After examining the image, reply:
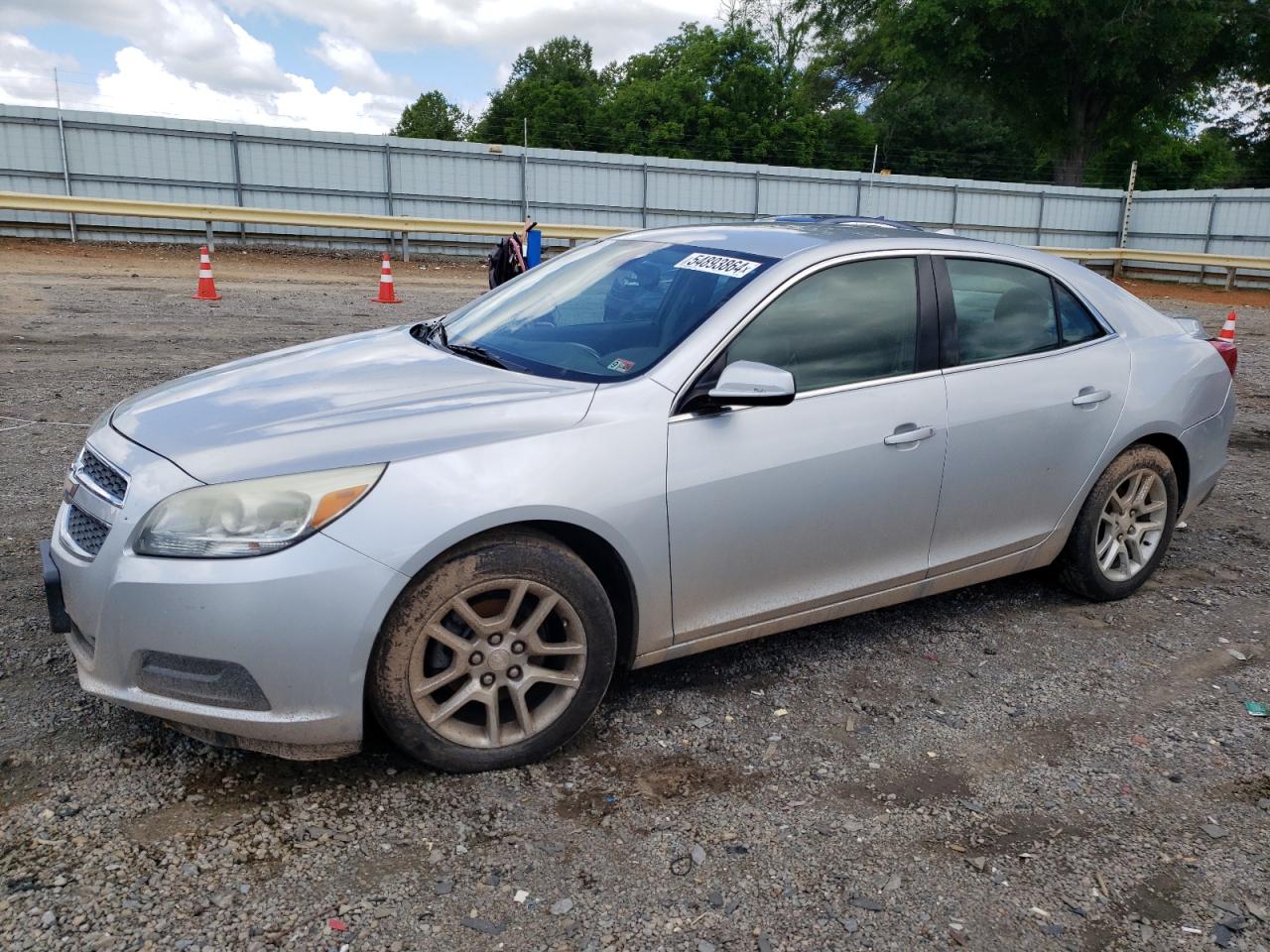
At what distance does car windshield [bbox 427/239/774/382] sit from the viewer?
11.9ft

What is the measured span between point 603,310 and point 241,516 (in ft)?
5.49

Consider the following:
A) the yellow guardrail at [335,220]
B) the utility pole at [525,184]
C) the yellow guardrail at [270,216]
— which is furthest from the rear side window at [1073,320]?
the utility pole at [525,184]

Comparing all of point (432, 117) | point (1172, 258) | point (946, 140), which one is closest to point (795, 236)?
point (1172, 258)

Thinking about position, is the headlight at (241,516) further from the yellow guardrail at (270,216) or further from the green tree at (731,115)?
the green tree at (731,115)

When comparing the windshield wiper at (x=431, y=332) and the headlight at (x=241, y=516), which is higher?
the windshield wiper at (x=431, y=332)

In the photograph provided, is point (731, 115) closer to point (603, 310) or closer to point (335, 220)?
point (335, 220)

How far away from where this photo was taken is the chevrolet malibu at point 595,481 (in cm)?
283

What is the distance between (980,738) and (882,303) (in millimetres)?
1600

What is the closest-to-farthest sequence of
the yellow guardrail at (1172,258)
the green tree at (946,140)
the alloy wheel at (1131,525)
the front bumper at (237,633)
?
the front bumper at (237,633) < the alloy wheel at (1131,525) < the yellow guardrail at (1172,258) < the green tree at (946,140)

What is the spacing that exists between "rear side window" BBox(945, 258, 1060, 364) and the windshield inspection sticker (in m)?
0.90

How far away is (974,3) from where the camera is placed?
3419cm

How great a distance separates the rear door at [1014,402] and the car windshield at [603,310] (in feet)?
3.03

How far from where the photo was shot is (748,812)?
10.1 feet

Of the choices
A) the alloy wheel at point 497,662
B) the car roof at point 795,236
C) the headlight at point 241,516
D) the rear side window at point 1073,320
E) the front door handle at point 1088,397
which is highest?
the car roof at point 795,236
